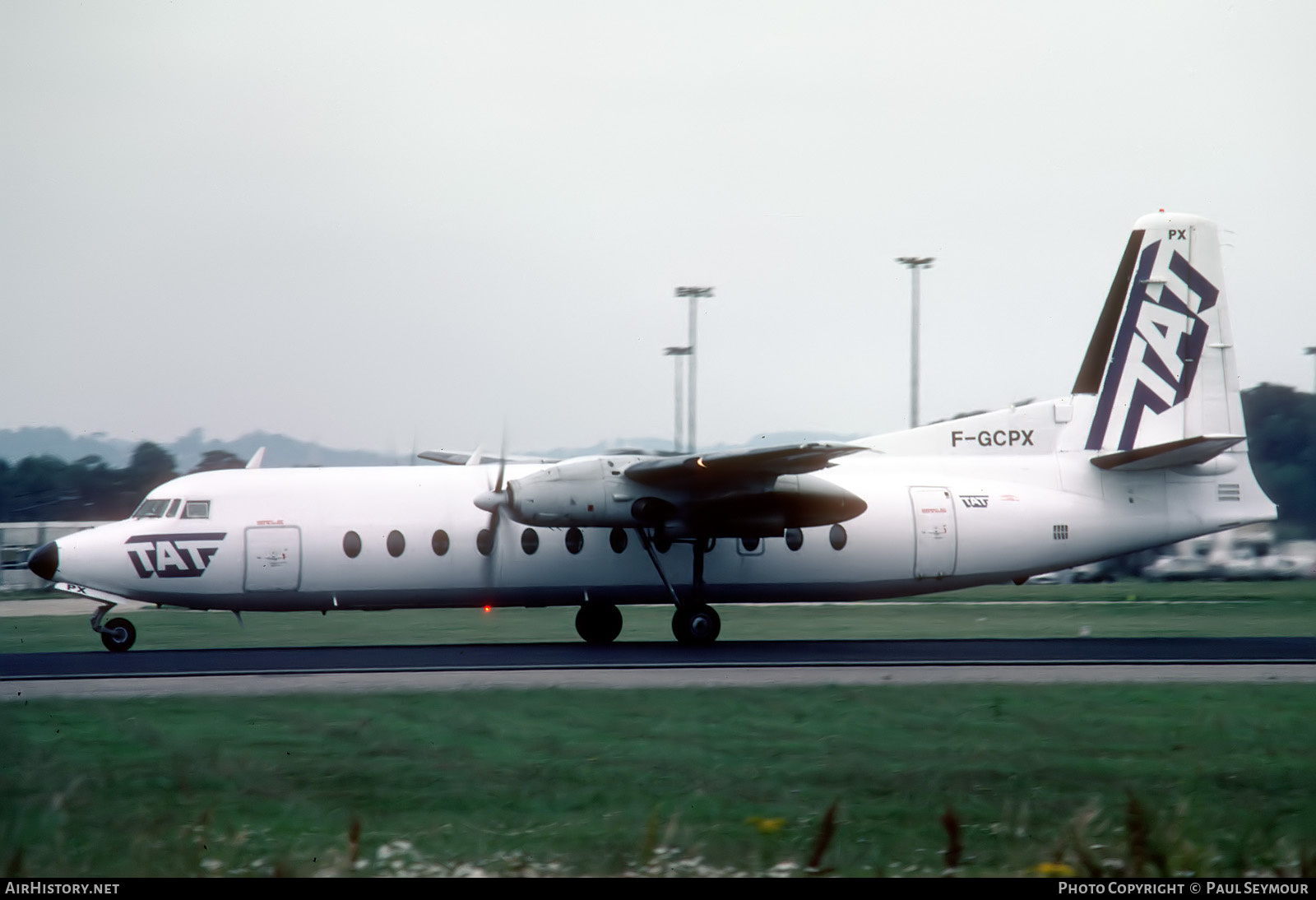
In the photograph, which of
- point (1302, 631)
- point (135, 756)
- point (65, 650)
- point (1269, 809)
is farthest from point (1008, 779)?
point (65, 650)

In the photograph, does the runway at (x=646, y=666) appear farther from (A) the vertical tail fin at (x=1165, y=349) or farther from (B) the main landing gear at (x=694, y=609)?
(A) the vertical tail fin at (x=1165, y=349)

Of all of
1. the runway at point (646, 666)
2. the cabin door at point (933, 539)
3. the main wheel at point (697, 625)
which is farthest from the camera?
the cabin door at point (933, 539)

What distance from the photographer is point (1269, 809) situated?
319 inches

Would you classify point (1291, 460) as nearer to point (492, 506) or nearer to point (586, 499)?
point (586, 499)

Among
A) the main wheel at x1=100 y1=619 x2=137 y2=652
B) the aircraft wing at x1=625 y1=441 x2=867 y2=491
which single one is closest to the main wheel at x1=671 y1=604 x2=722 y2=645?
the aircraft wing at x1=625 y1=441 x2=867 y2=491

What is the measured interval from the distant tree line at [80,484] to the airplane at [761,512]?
4.90 m

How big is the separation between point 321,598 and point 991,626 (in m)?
12.0

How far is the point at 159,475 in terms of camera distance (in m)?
21.5

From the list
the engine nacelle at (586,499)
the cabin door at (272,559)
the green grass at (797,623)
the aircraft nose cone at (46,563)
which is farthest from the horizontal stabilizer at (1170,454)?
the aircraft nose cone at (46,563)

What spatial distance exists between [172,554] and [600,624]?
682 centimetres

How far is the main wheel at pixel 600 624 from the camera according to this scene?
67.2 feet

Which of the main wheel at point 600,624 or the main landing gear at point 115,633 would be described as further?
the main wheel at point 600,624

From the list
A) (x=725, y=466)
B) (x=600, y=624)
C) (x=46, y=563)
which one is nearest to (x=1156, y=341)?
(x=725, y=466)
